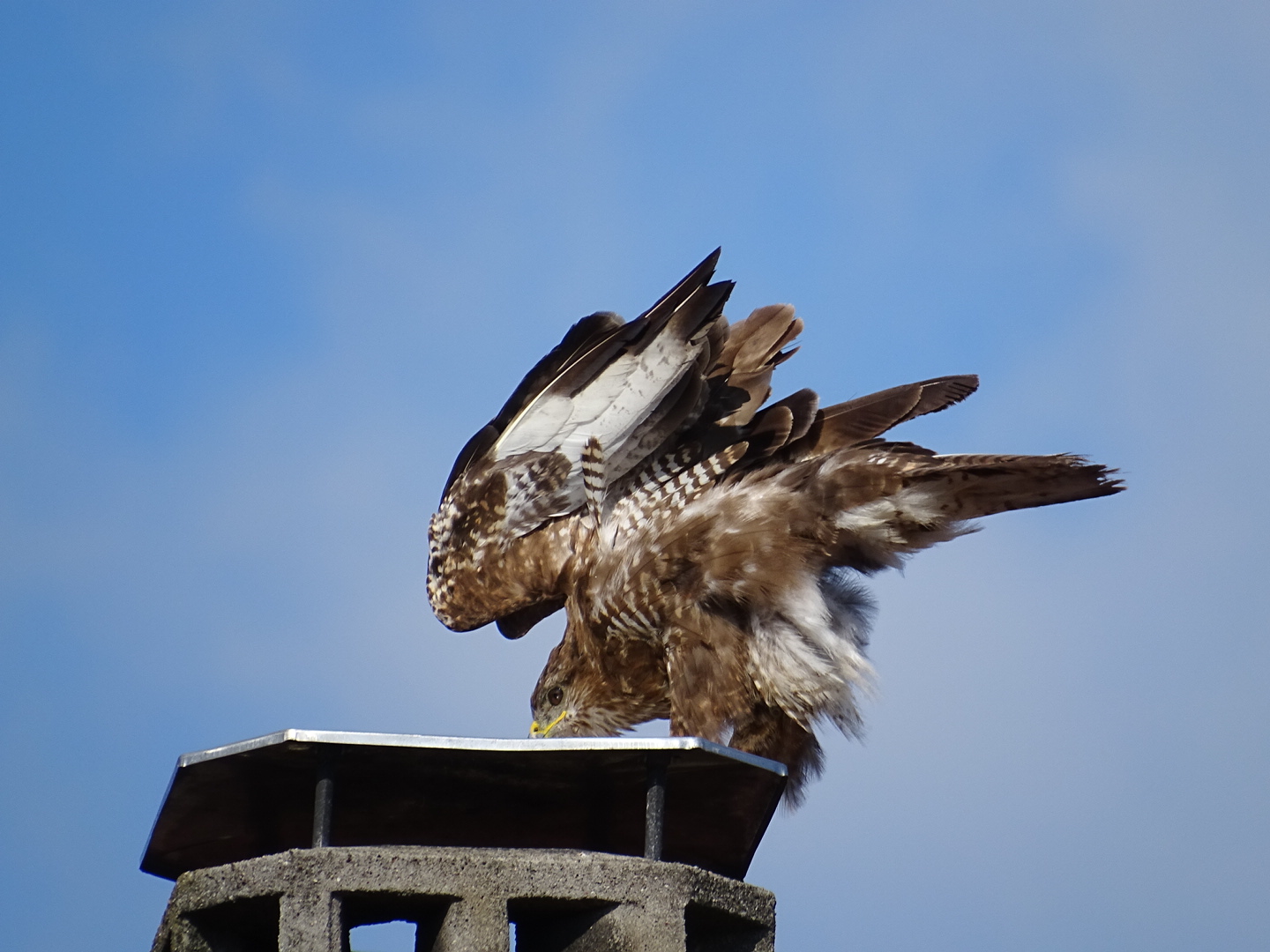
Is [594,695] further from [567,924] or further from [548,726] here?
[567,924]

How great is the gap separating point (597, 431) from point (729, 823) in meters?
2.87

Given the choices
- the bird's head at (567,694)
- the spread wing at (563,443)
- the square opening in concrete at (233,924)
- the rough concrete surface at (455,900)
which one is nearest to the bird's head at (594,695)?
the bird's head at (567,694)

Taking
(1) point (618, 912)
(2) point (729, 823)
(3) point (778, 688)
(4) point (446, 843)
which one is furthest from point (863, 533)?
(1) point (618, 912)

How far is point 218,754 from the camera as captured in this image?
17.2ft

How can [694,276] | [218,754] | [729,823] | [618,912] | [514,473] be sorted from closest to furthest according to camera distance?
[618,912] → [218,754] → [729,823] → [694,276] → [514,473]

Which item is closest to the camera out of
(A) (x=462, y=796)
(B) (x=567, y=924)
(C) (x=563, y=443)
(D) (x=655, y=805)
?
(B) (x=567, y=924)

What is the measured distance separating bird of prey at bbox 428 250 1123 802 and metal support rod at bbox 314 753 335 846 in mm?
3085

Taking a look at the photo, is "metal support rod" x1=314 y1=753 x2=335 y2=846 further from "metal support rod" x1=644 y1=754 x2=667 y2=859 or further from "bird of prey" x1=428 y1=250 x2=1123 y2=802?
"bird of prey" x1=428 y1=250 x2=1123 y2=802

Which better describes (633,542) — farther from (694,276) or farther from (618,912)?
(618,912)

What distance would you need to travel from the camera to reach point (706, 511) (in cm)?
829

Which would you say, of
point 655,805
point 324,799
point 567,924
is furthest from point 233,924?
point 655,805

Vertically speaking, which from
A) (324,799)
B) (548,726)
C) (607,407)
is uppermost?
(607,407)

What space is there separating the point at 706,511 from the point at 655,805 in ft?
10.0

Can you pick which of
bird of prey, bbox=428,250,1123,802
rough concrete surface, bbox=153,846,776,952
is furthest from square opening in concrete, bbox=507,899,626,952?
bird of prey, bbox=428,250,1123,802
